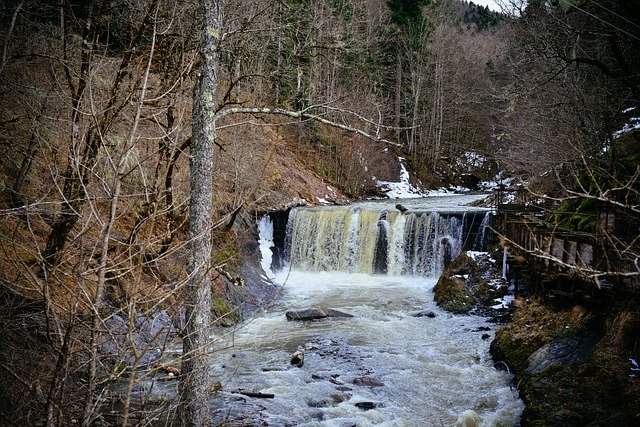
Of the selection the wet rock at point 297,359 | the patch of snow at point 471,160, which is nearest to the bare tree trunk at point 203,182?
the wet rock at point 297,359

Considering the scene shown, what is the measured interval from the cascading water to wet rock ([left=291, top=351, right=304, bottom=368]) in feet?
0.34

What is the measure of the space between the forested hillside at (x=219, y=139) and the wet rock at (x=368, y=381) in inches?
136

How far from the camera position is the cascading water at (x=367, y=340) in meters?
7.38

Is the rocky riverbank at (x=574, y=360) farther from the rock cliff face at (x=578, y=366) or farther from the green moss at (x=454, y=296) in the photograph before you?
the green moss at (x=454, y=296)

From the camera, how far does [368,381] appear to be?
844cm

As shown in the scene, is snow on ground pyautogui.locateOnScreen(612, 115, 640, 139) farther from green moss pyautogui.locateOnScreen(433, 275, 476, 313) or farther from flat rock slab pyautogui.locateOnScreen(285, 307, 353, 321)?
flat rock slab pyautogui.locateOnScreen(285, 307, 353, 321)

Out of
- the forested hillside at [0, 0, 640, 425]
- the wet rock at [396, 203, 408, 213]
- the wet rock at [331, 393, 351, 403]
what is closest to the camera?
the forested hillside at [0, 0, 640, 425]

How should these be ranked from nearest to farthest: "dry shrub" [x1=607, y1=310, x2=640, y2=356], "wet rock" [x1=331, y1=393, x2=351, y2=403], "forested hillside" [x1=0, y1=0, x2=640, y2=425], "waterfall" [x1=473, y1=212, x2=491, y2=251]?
"forested hillside" [x1=0, y1=0, x2=640, y2=425]
"dry shrub" [x1=607, y1=310, x2=640, y2=356]
"wet rock" [x1=331, y1=393, x2=351, y2=403]
"waterfall" [x1=473, y1=212, x2=491, y2=251]

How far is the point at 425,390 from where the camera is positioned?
27.0 ft

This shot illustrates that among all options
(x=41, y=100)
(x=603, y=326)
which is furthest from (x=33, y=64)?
(x=603, y=326)

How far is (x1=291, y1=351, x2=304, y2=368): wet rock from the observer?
30.0ft

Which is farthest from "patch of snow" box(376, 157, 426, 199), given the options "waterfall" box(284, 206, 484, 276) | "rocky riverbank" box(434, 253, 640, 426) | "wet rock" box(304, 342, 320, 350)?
"wet rock" box(304, 342, 320, 350)

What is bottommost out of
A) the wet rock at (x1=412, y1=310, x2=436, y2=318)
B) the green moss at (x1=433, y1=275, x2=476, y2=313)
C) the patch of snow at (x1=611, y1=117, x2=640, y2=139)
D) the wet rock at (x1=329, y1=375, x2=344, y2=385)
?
the wet rock at (x1=329, y1=375, x2=344, y2=385)

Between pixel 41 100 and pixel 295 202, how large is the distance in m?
14.5
